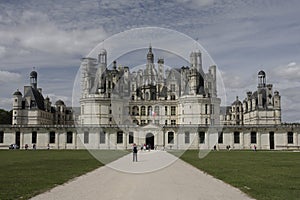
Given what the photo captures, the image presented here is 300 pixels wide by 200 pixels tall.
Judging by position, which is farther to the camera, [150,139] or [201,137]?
[150,139]

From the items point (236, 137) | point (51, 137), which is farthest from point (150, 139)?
point (51, 137)

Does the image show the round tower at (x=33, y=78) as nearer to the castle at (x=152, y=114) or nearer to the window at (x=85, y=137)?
the castle at (x=152, y=114)

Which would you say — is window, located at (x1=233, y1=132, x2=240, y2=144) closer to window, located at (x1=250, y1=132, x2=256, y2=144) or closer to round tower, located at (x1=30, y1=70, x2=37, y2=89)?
window, located at (x1=250, y1=132, x2=256, y2=144)

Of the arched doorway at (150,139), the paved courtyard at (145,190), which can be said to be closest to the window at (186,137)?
the arched doorway at (150,139)

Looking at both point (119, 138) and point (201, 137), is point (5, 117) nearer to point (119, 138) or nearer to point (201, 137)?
point (119, 138)

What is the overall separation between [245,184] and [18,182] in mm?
8838

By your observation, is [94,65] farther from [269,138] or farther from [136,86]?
[269,138]

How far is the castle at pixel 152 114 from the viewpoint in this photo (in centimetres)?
6138

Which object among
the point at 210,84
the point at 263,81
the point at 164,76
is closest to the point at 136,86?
the point at 164,76

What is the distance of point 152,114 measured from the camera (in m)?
71.8

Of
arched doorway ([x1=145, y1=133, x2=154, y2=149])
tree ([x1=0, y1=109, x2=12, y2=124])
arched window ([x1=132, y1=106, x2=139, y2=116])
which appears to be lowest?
arched doorway ([x1=145, y1=133, x2=154, y2=149])

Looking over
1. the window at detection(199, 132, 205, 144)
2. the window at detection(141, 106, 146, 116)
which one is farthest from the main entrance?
the window at detection(141, 106, 146, 116)

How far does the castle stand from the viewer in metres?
61.4

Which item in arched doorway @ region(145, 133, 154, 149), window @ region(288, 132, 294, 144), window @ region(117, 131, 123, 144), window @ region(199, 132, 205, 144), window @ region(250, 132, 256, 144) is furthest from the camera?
arched doorway @ region(145, 133, 154, 149)
